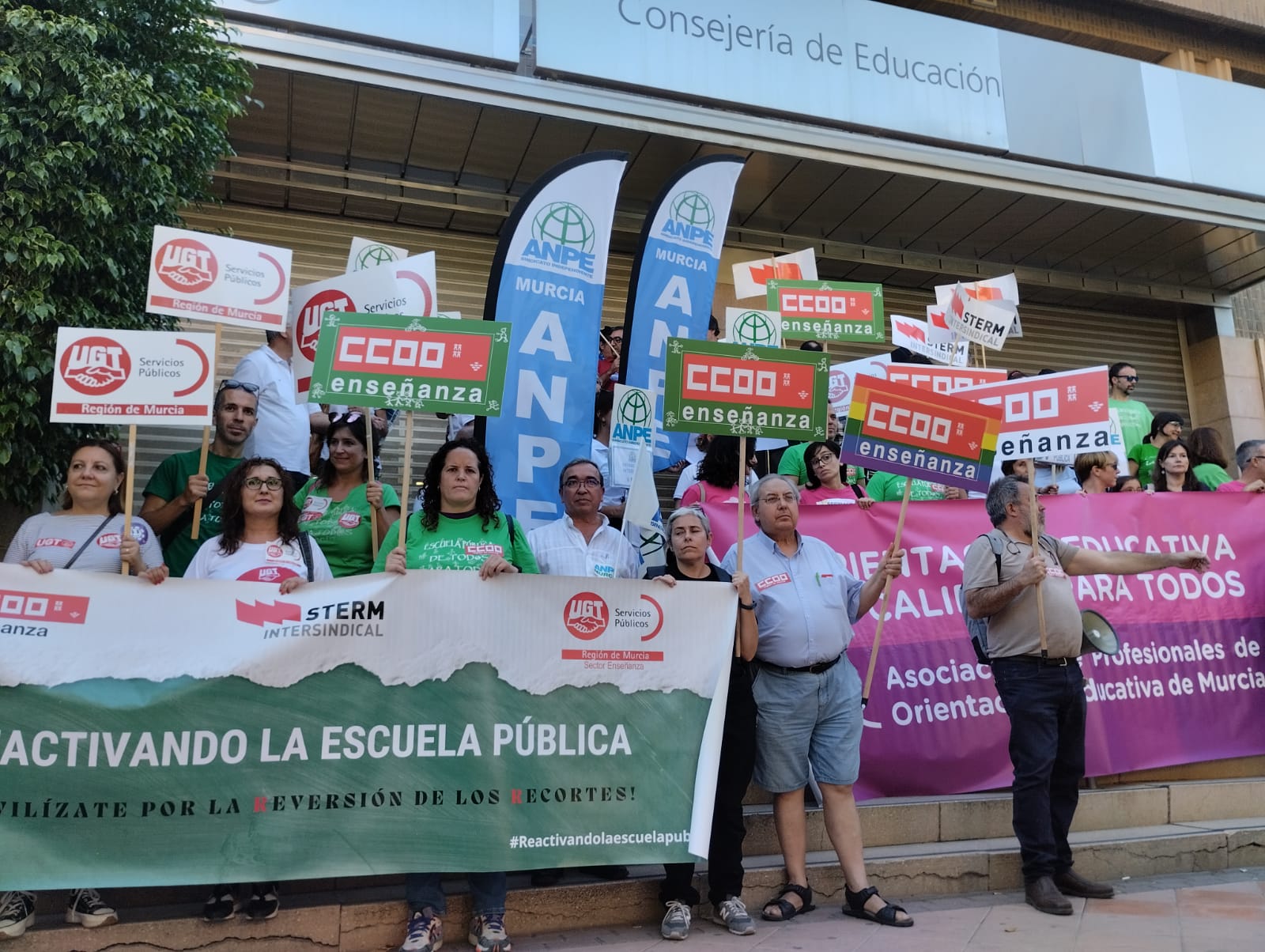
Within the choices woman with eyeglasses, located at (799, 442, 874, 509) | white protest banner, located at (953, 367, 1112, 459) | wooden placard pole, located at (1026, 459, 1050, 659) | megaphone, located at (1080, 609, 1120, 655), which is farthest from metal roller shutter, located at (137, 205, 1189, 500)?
megaphone, located at (1080, 609, 1120, 655)

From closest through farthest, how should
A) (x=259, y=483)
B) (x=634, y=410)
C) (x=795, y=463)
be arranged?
(x=259, y=483) < (x=634, y=410) < (x=795, y=463)

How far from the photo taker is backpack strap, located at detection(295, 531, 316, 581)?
4.23m

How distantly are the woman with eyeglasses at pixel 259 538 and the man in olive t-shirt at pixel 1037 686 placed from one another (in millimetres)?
3056

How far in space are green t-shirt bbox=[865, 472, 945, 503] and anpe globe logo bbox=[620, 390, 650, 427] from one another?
158 centimetres

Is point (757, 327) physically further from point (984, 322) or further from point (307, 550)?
point (307, 550)

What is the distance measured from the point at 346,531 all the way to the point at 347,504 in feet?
0.52

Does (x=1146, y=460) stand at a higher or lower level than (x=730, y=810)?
higher

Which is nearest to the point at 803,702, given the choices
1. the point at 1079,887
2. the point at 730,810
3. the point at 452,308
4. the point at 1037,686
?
the point at 730,810

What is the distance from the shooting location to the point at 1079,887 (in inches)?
186

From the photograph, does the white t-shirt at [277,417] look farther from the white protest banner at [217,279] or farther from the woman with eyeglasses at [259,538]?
the woman with eyeglasses at [259,538]

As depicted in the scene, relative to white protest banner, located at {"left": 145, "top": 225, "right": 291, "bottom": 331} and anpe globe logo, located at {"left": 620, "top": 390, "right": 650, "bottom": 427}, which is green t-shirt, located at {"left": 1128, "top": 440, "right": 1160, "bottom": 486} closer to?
anpe globe logo, located at {"left": 620, "top": 390, "right": 650, "bottom": 427}

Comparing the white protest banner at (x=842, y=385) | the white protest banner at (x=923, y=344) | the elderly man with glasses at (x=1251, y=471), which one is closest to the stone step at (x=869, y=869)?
the elderly man with glasses at (x=1251, y=471)

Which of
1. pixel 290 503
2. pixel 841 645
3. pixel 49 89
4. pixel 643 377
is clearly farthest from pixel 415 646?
pixel 49 89

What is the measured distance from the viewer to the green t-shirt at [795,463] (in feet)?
22.3
